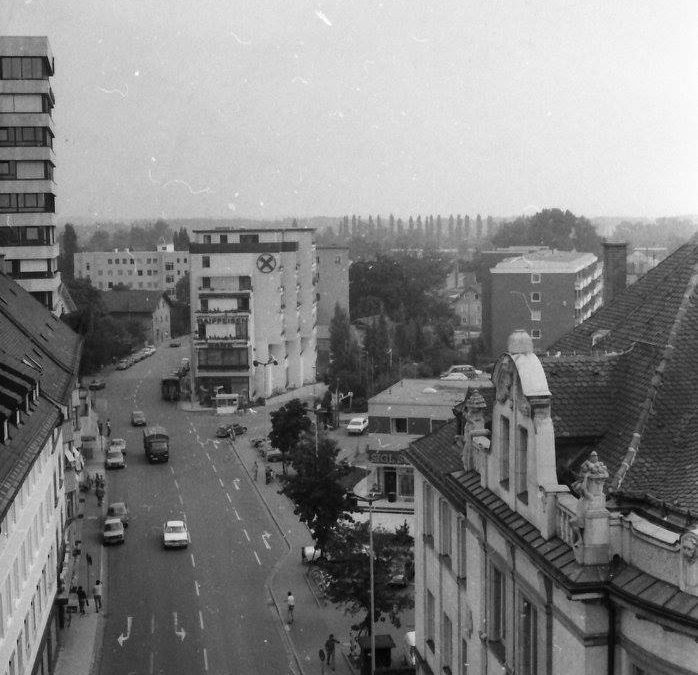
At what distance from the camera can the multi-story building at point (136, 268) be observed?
5846 inches

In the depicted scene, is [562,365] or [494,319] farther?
[494,319]

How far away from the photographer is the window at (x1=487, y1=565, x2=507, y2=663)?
15881mm

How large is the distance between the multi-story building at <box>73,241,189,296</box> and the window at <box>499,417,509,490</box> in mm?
133857

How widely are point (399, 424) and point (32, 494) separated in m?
22.1

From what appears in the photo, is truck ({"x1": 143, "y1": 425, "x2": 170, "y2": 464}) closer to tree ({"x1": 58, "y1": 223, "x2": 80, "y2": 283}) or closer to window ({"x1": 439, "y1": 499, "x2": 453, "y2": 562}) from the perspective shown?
window ({"x1": 439, "y1": 499, "x2": 453, "y2": 562})

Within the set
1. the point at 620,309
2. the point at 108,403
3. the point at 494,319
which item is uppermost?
the point at 620,309

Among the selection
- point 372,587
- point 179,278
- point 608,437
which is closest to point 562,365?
point 608,437

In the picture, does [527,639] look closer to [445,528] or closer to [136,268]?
[445,528]

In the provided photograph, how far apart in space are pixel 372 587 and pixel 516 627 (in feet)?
A: 46.9

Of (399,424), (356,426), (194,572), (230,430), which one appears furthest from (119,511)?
(356,426)

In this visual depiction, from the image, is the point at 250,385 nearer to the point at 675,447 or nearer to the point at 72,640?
the point at 72,640

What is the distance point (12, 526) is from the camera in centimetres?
2334

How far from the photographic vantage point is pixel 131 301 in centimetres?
12044

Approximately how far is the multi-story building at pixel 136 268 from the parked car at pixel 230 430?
268ft
